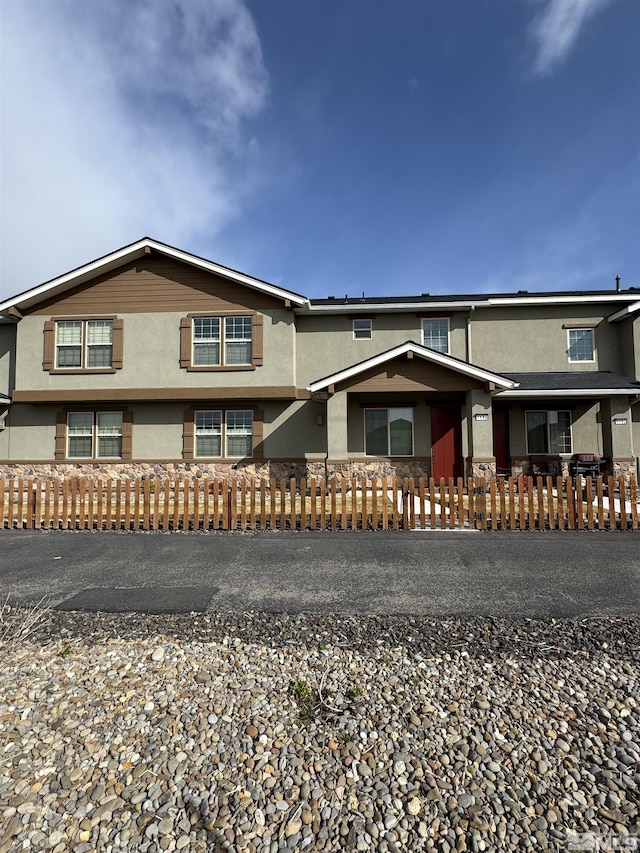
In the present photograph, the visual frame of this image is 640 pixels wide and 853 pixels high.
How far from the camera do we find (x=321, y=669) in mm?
3781

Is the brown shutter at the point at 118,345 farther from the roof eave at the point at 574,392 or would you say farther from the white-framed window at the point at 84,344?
the roof eave at the point at 574,392

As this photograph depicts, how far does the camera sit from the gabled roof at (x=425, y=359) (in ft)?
44.8

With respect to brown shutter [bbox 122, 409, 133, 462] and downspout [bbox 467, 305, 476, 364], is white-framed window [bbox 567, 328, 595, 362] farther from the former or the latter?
brown shutter [bbox 122, 409, 133, 462]

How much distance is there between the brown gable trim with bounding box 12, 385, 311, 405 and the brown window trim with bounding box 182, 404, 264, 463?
0.52 m

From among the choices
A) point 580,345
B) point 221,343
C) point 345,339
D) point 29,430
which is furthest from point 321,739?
point 580,345

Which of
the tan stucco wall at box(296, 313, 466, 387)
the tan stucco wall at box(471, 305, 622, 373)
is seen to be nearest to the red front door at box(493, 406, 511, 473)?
the tan stucco wall at box(471, 305, 622, 373)

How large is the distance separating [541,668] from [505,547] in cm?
443

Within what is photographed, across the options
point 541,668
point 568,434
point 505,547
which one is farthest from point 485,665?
point 568,434

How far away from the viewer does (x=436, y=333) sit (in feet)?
55.5

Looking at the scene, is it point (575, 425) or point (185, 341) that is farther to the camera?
point (575, 425)

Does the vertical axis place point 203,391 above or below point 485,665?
above

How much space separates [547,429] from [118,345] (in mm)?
16176

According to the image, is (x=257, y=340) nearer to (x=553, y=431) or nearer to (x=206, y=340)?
(x=206, y=340)

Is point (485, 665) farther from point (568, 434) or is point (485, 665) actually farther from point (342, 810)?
point (568, 434)
